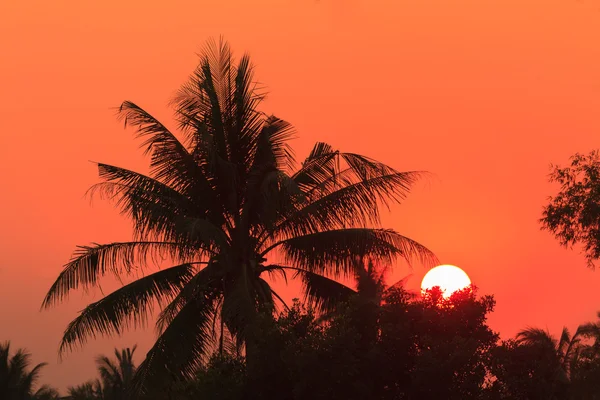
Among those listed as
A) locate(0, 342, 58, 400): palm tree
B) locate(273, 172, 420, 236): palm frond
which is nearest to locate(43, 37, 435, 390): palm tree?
locate(273, 172, 420, 236): palm frond

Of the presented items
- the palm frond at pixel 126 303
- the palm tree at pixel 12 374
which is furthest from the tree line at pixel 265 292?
the palm tree at pixel 12 374

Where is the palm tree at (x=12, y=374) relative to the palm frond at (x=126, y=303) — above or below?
above

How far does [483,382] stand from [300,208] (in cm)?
585

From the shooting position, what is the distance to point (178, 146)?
2131 cm

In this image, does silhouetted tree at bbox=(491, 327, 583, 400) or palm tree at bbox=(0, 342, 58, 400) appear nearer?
silhouetted tree at bbox=(491, 327, 583, 400)

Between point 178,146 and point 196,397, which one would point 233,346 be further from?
point 178,146

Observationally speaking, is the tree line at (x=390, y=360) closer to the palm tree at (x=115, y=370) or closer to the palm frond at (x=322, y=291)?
the palm frond at (x=322, y=291)

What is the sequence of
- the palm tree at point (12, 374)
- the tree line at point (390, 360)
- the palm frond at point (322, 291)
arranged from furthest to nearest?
the palm tree at point (12, 374), the palm frond at point (322, 291), the tree line at point (390, 360)

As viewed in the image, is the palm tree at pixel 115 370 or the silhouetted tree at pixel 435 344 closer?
the silhouetted tree at pixel 435 344

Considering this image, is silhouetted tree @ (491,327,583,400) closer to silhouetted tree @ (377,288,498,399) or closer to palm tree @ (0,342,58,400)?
silhouetted tree @ (377,288,498,399)

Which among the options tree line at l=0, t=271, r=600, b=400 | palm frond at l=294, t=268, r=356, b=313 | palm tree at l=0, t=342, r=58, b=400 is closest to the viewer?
tree line at l=0, t=271, r=600, b=400

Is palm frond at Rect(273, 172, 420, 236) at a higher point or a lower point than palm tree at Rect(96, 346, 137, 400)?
lower

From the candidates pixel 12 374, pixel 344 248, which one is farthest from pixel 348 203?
pixel 12 374

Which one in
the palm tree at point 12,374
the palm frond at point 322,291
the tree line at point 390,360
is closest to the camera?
the tree line at point 390,360
